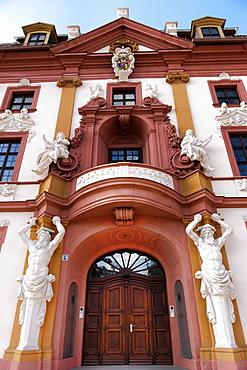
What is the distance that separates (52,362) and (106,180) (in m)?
4.78

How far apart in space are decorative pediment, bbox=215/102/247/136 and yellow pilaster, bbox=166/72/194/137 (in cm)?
124

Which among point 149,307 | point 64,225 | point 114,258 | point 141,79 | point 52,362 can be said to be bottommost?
point 52,362

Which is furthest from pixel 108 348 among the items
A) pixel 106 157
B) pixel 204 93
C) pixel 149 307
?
pixel 204 93

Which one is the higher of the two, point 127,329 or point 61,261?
point 61,261

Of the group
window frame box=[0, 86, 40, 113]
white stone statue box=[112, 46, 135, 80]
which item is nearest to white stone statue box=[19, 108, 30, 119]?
window frame box=[0, 86, 40, 113]

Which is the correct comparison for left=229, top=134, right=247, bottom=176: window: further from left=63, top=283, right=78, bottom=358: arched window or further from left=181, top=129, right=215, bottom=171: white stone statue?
left=63, top=283, right=78, bottom=358: arched window

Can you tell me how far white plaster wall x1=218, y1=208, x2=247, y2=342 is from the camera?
7.34 meters

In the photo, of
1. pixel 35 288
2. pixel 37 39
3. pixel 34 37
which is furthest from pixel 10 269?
pixel 34 37

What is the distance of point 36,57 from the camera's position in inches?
521

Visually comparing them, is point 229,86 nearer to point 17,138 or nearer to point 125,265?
point 125,265

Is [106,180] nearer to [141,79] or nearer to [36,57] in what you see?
[141,79]

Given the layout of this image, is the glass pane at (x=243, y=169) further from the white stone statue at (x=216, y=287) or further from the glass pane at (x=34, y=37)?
the glass pane at (x=34, y=37)

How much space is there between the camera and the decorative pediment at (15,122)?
Answer: 11.1 meters

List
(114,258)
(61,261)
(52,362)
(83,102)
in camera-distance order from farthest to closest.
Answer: (83,102) < (114,258) < (61,261) < (52,362)
